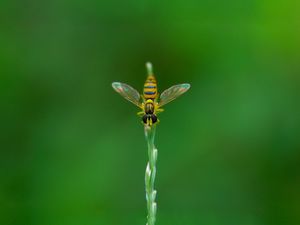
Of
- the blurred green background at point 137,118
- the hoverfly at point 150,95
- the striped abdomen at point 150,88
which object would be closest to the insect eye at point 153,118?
the hoverfly at point 150,95

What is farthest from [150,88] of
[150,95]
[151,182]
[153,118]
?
[151,182]

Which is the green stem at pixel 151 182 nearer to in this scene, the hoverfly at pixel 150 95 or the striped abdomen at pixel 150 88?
the hoverfly at pixel 150 95

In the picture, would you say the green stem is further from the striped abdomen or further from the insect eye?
the striped abdomen

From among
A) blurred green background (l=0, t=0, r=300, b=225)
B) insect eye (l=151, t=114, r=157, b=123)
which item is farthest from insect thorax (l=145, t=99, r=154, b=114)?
blurred green background (l=0, t=0, r=300, b=225)

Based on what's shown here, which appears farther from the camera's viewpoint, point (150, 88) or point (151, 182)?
point (150, 88)

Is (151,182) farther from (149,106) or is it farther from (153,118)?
(149,106)

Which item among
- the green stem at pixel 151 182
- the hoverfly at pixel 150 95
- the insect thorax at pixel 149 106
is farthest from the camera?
the insect thorax at pixel 149 106
